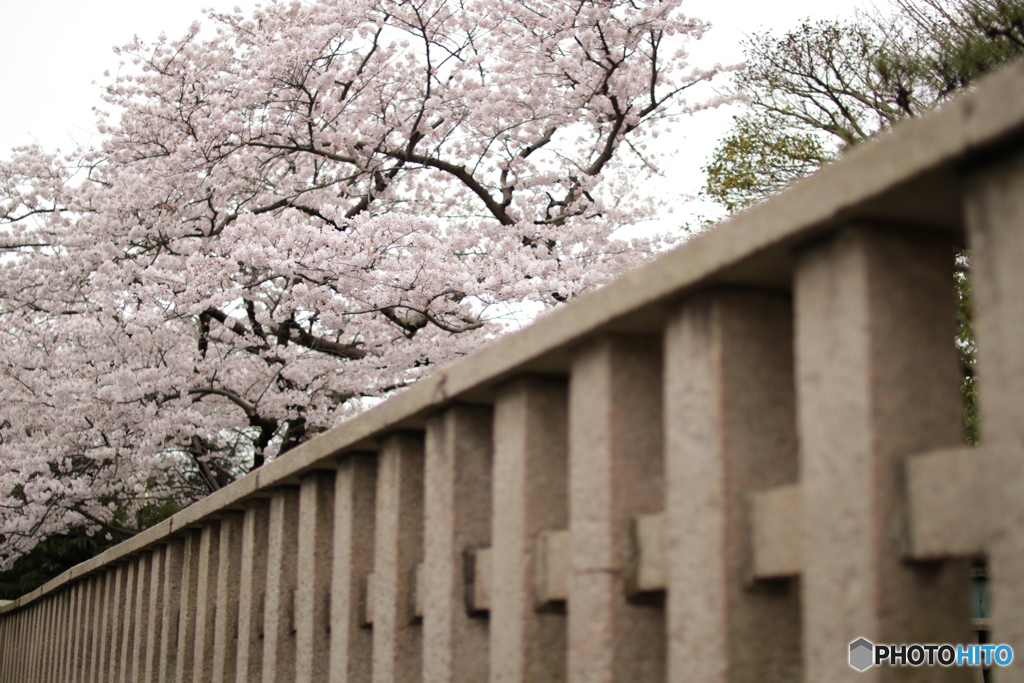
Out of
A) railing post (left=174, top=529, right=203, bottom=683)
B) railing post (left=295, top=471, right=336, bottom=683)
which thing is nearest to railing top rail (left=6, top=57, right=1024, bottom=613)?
railing post (left=295, top=471, right=336, bottom=683)

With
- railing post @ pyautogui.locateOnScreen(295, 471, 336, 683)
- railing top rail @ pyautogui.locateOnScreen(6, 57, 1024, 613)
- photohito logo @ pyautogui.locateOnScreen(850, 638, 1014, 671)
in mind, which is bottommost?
photohito logo @ pyautogui.locateOnScreen(850, 638, 1014, 671)

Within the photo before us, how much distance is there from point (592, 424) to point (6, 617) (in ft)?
32.4

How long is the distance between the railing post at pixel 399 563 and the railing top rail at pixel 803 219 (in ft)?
1.17

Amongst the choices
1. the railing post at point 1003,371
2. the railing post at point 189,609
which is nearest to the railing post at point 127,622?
the railing post at point 189,609

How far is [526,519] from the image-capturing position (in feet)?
5.50

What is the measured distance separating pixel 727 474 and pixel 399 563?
1.12 m

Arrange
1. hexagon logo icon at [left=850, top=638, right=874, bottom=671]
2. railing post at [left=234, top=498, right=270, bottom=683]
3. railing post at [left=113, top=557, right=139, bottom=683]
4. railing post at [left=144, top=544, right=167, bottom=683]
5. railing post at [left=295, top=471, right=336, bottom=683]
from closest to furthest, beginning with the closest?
hexagon logo icon at [left=850, top=638, right=874, bottom=671] → railing post at [left=295, top=471, right=336, bottom=683] → railing post at [left=234, top=498, right=270, bottom=683] → railing post at [left=144, top=544, right=167, bottom=683] → railing post at [left=113, top=557, right=139, bottom=683]

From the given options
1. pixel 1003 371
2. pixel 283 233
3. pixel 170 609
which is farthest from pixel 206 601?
pixel 283 233

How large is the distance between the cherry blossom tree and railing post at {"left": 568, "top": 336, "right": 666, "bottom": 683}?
6979 millimetres

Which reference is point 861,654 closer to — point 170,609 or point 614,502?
point 614,502

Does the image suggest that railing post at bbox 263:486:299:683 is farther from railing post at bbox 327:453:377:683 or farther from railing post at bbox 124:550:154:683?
railing post at bbox 124:550:154:683

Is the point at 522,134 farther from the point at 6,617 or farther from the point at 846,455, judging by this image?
the point at 846,455

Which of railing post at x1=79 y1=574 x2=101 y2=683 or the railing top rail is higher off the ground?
the railing top rail

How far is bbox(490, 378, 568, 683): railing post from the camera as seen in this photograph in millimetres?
1664
